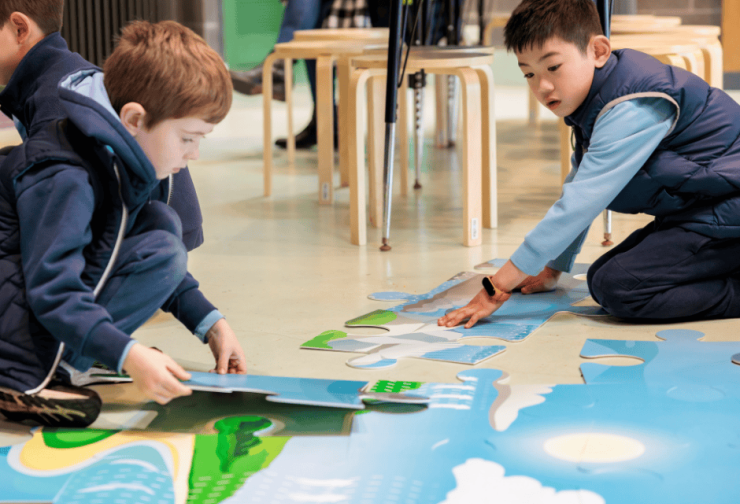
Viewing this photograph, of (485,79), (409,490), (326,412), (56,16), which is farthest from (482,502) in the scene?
(485,79)

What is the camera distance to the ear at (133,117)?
3.78 ft

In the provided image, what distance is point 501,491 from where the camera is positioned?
99cm

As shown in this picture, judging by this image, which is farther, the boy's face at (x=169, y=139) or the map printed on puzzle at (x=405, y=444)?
the boy's face at (x=169, y=139)

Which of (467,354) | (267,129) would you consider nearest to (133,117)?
(467,354)

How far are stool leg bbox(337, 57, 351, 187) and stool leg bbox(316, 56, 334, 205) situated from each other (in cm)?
4

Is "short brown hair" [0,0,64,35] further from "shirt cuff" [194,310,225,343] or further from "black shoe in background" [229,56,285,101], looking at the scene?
"black shoe in background" [229,56,285,101]

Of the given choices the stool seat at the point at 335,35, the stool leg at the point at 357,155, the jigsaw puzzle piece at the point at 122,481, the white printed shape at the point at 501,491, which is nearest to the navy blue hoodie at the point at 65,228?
the jigsaw puzzle piece at the point at 122,481

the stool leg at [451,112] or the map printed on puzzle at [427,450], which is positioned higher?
the stool leg at [451,112]

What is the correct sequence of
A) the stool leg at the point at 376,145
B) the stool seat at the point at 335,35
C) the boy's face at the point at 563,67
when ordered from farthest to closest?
the stool seat at the point at 335,35 → the stool leg at the point at 376,145 → the boy's face at the point at 563,67

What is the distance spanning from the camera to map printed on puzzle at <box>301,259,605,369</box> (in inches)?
58.2

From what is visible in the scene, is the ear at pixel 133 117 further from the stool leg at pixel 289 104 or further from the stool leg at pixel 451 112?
the stool leg at pixel 451 112

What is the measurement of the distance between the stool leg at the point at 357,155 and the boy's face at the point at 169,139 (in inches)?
44.4

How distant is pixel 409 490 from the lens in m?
0.99

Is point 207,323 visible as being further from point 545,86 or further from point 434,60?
point 434,60
